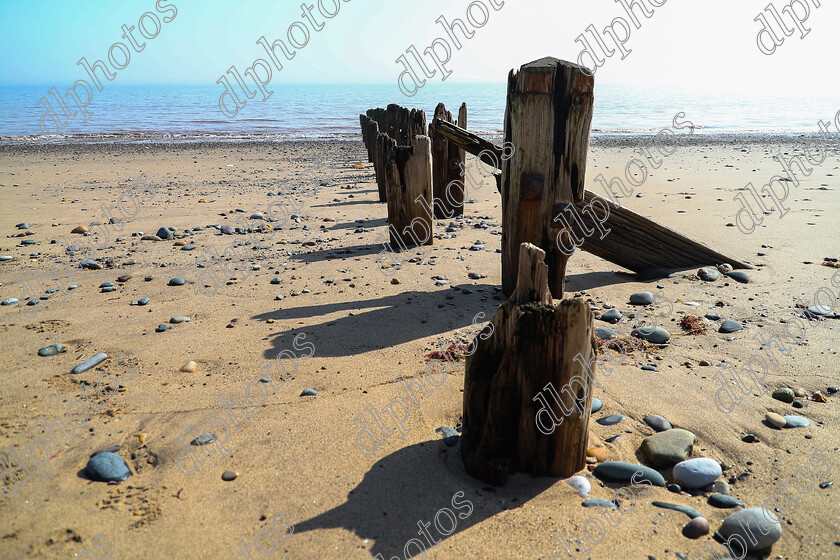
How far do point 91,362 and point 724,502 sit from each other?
4.19 meters

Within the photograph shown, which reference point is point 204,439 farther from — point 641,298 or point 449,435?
point 641,298

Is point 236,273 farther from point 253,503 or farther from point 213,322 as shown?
point 253,503

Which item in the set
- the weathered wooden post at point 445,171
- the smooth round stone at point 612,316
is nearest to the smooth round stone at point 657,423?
the smooth round stone at point 612,316

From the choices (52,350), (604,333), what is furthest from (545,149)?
(52,350)

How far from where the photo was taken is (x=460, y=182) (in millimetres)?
8898

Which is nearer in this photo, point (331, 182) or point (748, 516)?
point (748, 516)

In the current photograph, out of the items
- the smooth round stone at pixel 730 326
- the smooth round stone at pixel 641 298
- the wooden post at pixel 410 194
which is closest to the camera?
the smooth round stone at pixel 730 326

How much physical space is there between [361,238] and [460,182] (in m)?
2.12

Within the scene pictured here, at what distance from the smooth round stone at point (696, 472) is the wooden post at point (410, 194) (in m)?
4.82

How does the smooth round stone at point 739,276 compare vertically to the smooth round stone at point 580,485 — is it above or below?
above

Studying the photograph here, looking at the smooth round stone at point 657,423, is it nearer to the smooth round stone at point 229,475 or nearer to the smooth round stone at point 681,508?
the smooth round stone at point 681,508

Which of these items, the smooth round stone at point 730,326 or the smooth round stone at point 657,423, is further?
the smooth round stone at point 730,326

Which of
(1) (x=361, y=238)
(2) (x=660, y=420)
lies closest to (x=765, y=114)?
(1) (x=361, y=238)

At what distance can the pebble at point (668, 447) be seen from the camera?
112 inches
